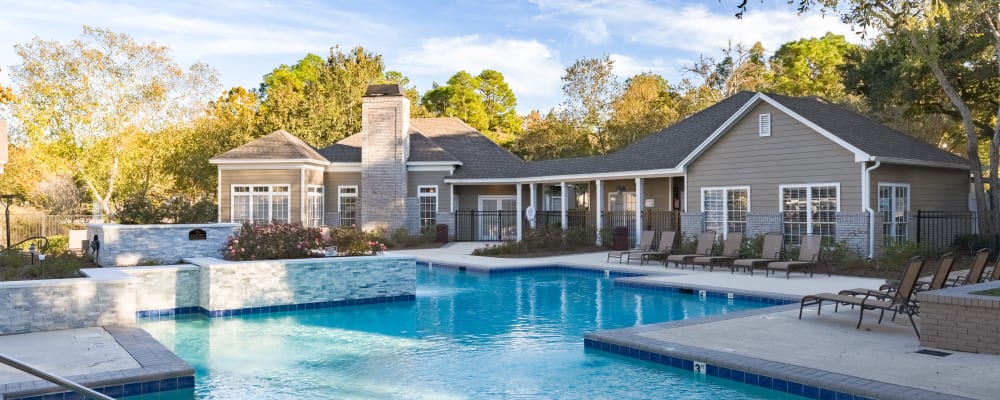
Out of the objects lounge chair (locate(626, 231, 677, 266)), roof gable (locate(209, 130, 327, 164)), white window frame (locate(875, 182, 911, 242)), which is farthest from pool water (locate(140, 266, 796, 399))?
roof gable (locate(209, 130, 327, 164))

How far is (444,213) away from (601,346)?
70.5ft

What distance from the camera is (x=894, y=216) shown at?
1841 cm

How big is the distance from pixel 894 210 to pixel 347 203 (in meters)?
20.1

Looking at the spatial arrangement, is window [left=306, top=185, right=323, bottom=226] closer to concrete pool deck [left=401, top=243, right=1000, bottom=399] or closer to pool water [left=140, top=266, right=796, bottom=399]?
pool water [left=140, top=266, right=796, bottom=399]

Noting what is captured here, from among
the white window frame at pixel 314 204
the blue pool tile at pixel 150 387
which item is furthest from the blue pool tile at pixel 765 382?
the white window frame at pixel 314 204

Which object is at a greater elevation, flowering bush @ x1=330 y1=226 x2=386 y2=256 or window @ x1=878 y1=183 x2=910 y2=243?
window @ x1=878 y1=183 x2=910 y2=243

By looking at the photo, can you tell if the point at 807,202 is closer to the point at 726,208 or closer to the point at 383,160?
the point at 726,208

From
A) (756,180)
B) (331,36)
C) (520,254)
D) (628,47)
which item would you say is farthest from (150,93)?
(756,180)

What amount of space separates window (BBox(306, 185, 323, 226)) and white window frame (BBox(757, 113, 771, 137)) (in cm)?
1669

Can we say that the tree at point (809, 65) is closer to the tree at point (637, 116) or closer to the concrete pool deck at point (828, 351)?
the tree at point (637, 116)

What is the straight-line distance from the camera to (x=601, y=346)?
28.2 ft

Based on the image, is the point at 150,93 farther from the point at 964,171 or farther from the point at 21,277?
the point at 964,171

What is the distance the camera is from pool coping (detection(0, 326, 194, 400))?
6.04m

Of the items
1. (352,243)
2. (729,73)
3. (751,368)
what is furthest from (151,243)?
(729,73)
